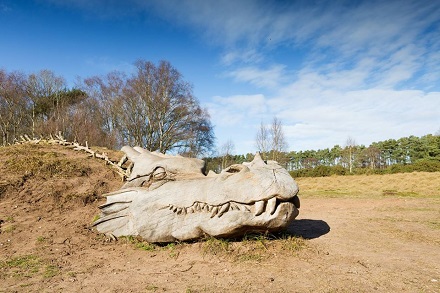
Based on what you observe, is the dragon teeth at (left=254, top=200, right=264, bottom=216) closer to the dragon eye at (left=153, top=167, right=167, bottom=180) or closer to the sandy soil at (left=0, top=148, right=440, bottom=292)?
the sandy soil at (left=0, top=148, right=440, bottom=292)

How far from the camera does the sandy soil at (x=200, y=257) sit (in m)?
3.61

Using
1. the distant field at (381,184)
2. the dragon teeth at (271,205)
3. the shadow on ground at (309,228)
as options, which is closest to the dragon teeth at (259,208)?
the dragon teeth at (271,205)

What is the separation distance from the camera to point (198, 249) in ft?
15.8

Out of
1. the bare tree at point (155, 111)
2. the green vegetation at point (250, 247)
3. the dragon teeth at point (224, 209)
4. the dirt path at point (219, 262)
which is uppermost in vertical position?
the bare tree at point (155, 111)

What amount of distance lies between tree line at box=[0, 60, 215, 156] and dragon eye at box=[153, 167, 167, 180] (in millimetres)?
21975

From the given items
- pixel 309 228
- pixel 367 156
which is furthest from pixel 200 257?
pixel 367 156

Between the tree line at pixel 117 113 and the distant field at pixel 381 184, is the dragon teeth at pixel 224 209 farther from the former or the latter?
the tree line at pixel 117 113

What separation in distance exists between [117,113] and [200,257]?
90.2ft

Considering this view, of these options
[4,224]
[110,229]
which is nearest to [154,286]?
[110,229]

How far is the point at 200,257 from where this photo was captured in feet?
15.1

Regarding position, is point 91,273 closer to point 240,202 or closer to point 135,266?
point 135,266

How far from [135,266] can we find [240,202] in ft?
6.33

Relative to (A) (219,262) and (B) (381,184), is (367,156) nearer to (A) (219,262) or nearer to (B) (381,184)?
(B) (381,184)

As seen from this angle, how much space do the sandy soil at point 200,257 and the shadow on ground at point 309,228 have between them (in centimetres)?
2
